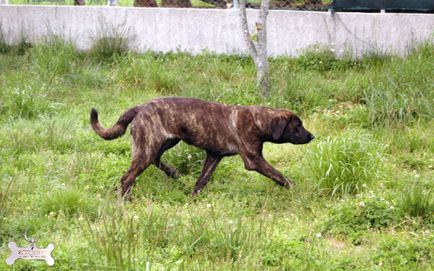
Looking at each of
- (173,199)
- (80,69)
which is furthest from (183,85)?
(173,199)

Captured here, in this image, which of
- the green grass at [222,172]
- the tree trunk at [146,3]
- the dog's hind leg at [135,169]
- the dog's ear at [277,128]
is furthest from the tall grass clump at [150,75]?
the dog's hind leg at [135,169]

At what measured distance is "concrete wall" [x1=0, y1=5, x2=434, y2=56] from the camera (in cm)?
1237

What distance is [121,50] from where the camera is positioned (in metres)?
12.9

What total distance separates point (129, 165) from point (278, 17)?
5.23 meters

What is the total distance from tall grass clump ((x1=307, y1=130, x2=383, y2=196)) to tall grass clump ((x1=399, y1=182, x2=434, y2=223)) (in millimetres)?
757

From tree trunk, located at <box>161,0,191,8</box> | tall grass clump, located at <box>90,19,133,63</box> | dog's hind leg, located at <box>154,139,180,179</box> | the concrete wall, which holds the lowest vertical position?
dog's hind leg, located at <box>154,139,180,179</box>

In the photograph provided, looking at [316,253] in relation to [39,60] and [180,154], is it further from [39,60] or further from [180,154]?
[39,60]

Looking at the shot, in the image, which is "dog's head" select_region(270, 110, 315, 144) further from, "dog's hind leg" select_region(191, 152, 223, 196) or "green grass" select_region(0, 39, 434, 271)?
"dog's hind leg" select_region(191, 152, 223, 196)

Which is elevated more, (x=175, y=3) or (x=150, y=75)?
(x=175, y=3)

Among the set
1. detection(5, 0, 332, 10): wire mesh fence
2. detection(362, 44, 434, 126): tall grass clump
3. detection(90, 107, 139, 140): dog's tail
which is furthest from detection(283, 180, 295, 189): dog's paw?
detection(5, 0, 332, 10): wire mesh fence

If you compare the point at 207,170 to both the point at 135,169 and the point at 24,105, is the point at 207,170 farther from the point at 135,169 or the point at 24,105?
the point at 24,105

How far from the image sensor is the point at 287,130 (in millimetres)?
8000

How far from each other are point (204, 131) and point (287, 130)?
2.67 feet

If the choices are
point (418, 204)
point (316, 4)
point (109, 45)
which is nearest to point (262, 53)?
point (316, 4)
